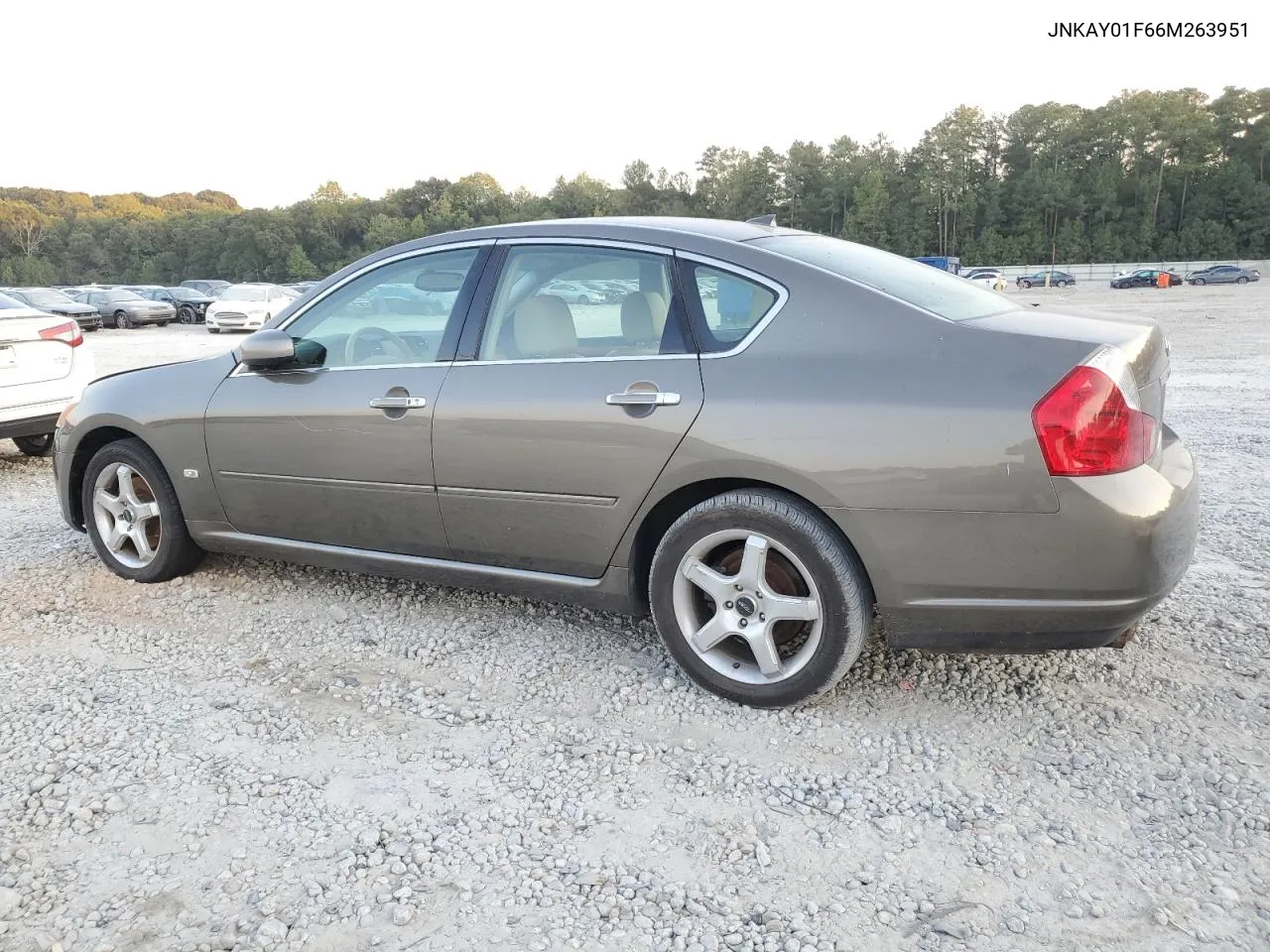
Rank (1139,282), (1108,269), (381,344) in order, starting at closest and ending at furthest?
(381,344) < (1139,282) < (1108,269)

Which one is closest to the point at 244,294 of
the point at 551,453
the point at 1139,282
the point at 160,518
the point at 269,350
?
the point at 160,518

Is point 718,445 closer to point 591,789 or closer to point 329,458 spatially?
point 591,789

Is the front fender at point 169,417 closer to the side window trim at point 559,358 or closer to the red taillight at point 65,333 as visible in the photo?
the side window trim at point 559,358

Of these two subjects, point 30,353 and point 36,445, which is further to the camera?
point 36,445

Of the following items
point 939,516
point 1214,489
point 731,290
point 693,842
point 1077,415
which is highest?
point 731,290

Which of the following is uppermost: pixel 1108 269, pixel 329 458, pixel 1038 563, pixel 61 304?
pixel 1108 269

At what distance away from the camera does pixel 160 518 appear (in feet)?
14.4

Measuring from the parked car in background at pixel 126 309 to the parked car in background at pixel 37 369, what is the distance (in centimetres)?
2970

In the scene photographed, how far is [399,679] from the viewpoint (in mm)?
3424

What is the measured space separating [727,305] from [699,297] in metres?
0.11

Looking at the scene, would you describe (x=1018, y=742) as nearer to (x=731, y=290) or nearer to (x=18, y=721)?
(x=731, y=290)

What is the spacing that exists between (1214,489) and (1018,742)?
3.68 meters

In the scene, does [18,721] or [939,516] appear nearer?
[939,516]

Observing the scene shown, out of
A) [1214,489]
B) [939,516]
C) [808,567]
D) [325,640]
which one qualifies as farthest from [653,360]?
[1214,489]
